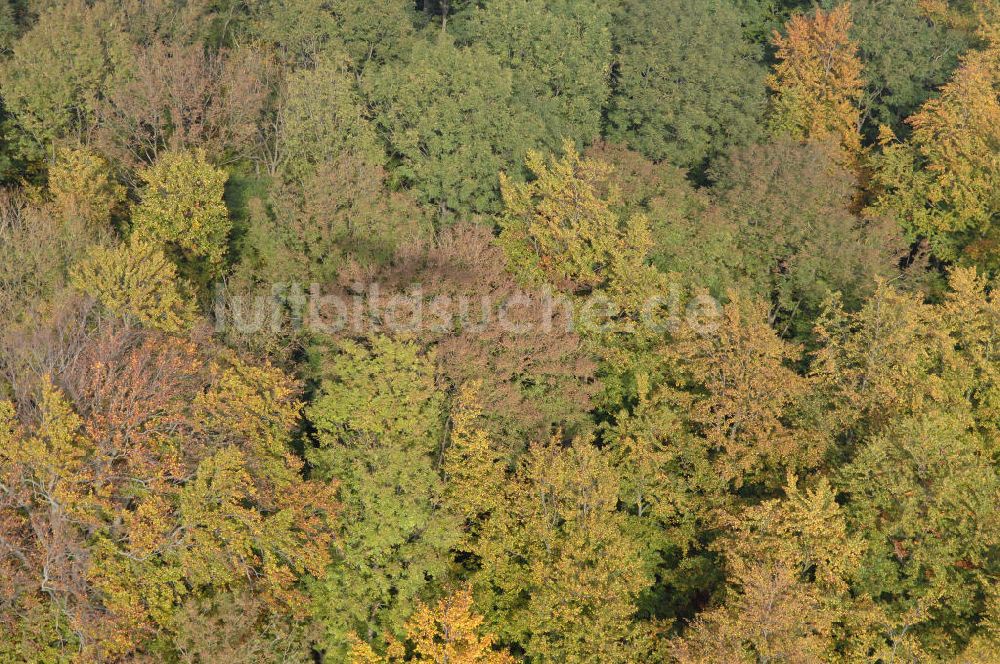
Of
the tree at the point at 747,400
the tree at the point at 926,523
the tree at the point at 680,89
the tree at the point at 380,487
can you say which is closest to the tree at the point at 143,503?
the tree at the point at 380,487

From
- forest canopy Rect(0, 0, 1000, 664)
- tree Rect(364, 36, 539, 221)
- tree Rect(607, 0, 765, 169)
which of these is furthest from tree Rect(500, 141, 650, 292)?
tree Rect(607, 0, 765, 169)

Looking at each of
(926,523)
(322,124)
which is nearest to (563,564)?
(926,523)

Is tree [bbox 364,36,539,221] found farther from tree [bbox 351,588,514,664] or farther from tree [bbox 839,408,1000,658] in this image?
tree [bbox 839,408,1000,658]

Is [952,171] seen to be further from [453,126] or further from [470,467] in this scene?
[470,467]

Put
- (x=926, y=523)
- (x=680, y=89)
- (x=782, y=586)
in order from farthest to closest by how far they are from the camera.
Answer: (x=680, y=89)
(x=926, y=523)
(x=782, y=586)

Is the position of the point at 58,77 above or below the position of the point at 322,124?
above

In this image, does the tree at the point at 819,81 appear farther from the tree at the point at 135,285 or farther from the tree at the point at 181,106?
the tree at the point at 135,285
